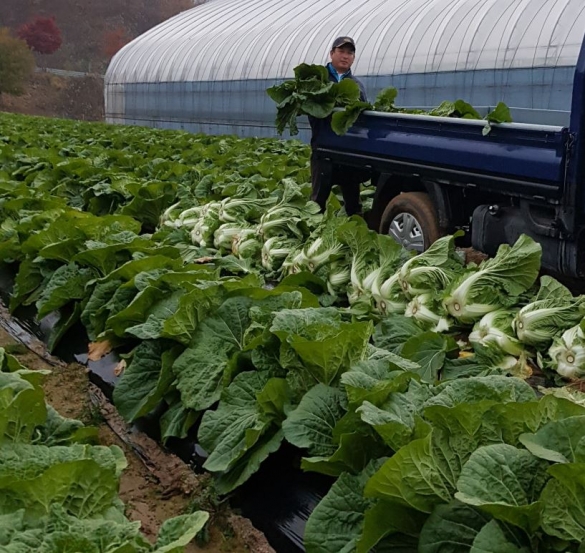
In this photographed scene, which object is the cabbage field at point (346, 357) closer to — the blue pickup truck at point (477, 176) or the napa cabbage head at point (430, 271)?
the napa cabbage head at point (430, 271)

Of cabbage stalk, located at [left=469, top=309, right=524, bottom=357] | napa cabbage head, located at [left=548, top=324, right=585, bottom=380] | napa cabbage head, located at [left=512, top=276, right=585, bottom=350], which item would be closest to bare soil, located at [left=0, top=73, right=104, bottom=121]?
cabbage stalk, located at [left=469, top=309, right=524, bottom=357]

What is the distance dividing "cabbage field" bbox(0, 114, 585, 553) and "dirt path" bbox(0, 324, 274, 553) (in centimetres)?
12

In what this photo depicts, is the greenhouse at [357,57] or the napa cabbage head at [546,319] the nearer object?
the napa cabbage head at [546,319]

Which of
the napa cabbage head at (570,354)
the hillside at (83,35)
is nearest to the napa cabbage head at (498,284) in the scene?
the napa cabbage head at (570,354)

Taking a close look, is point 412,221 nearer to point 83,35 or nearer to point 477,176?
point 477,176

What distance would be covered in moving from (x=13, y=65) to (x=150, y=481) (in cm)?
5350

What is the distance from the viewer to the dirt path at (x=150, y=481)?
3.01 meters

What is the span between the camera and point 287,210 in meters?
6.04

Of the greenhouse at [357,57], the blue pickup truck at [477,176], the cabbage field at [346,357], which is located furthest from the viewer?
the greenhouse at [357,57]

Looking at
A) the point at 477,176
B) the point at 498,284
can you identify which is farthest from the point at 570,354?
the point at 477,176

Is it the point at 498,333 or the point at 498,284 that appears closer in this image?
the point at 498,333

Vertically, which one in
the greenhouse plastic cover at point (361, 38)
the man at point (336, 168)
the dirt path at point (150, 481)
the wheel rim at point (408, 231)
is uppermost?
the greenhouse plastic cover at point (361, 38)

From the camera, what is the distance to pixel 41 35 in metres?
65.0

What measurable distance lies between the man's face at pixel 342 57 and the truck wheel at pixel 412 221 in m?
1.46
